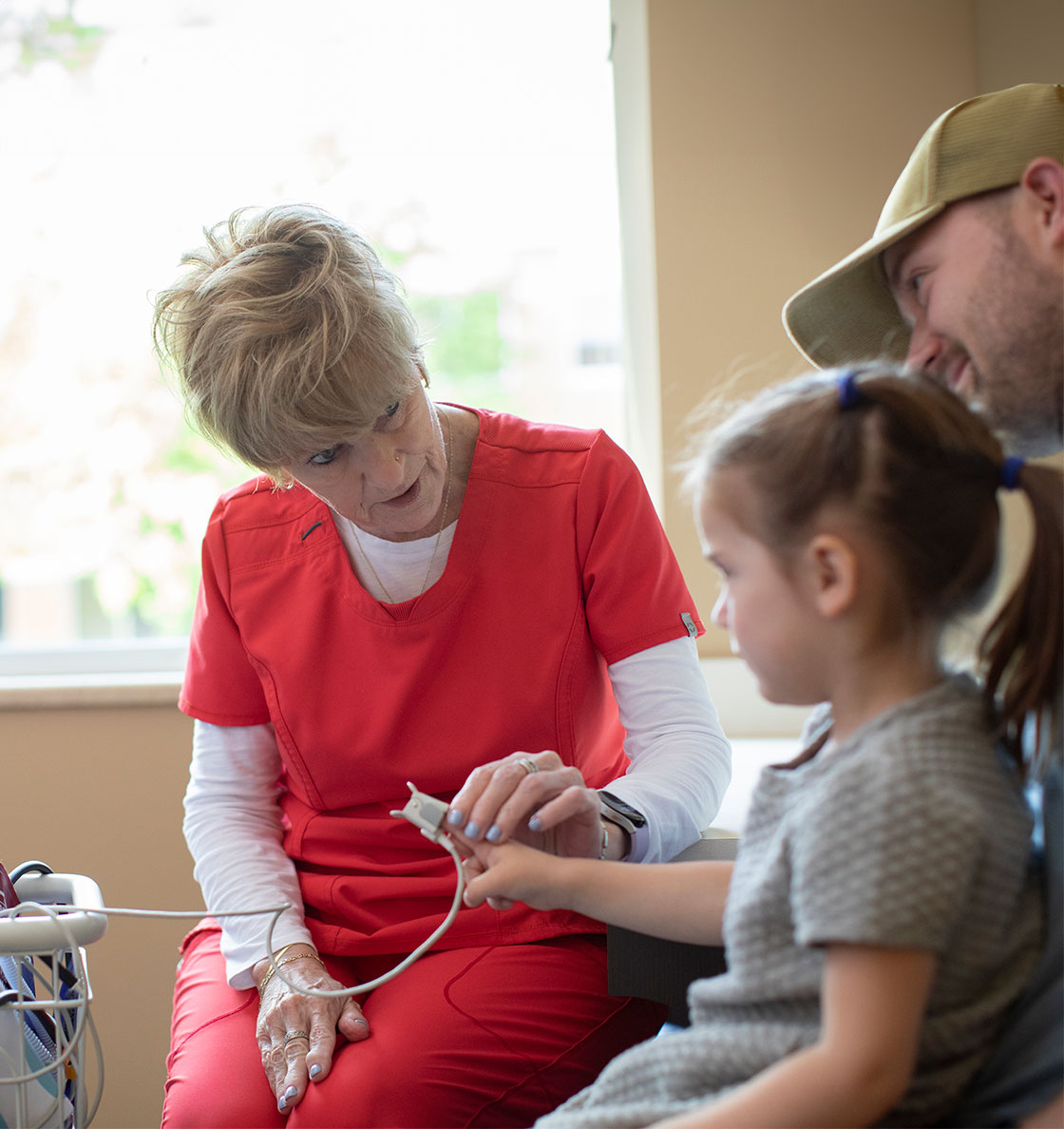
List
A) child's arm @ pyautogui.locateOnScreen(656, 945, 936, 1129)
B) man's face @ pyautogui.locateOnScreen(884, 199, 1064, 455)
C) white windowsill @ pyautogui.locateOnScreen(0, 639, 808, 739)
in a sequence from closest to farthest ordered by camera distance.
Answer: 1. child's arm @ pyautogui.locateOnScreen(656, 945, 936, 1129)
2. man's face @ pyautogui.locateOnScreen(884, 199, 1064, 455)
3. white windowsill @ pyautogui.locateOnScreen(0, 639, 808, 739)

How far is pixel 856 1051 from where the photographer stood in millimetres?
726

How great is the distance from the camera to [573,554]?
1404 millimetres

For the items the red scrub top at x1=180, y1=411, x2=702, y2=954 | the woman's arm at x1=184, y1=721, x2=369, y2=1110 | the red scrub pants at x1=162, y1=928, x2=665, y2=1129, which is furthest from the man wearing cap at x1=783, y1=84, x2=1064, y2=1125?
the woman's arm at x1=184, y1=721, x2=369, y2=1110

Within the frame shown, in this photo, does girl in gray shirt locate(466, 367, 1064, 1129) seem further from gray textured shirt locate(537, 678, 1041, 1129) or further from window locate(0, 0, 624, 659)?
window locate(0, 0, 624, 659)

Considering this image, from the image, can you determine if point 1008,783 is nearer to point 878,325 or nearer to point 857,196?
point 878,325

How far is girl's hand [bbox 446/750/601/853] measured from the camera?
1.07 m

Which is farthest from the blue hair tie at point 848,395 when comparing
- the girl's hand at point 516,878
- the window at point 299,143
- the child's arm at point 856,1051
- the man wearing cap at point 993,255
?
the window at point 299,143

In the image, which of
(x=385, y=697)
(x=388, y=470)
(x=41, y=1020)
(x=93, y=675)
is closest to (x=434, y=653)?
(x=385, y=697)

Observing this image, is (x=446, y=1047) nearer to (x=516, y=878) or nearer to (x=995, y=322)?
(x=516, y=878)

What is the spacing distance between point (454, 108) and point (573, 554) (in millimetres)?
1578

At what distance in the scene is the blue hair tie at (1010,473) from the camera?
82cm

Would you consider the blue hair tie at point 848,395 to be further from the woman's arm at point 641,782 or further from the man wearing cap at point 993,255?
the woman's arm at point 641,782

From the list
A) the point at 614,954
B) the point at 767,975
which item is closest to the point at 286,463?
the point at 614,954

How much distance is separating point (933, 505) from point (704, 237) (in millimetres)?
1590
